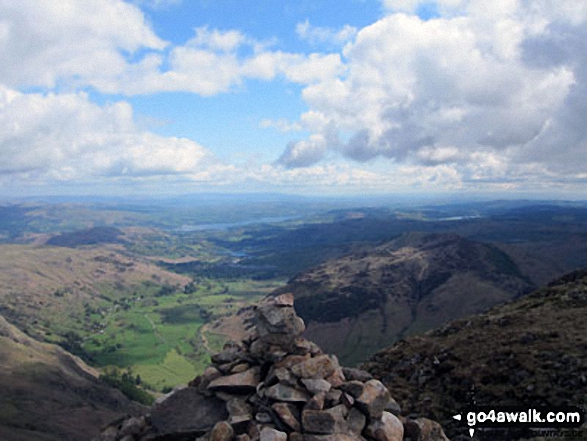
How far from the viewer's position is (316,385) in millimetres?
28203

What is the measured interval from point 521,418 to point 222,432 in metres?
26.1

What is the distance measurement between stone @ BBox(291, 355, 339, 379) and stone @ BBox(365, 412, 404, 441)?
4.80 metres

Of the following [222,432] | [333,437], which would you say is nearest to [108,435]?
[222,432]

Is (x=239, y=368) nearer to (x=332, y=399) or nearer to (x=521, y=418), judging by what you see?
(x=332, y=399)

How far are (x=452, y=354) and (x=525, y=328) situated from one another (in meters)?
13.0

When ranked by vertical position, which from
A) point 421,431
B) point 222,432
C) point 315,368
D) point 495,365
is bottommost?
point 495,365

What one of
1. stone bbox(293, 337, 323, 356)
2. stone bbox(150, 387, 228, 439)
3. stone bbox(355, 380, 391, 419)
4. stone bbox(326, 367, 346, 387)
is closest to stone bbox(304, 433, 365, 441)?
stone bbox(355, 380, 391, 419)

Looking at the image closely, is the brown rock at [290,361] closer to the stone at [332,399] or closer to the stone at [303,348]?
the stone at [303,348]

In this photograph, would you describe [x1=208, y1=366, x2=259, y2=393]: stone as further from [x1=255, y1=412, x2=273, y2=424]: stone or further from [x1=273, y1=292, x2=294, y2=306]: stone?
[x1=273, y1=292, x2=294, y2=306]: stone

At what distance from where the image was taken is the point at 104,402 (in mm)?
199250

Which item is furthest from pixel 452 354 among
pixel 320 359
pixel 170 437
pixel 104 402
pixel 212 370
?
pixel 104 402

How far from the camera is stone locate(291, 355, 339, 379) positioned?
1156 inches

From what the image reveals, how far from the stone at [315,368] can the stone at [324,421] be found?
3.52m

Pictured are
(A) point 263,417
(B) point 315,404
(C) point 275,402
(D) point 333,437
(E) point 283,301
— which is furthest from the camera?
(E) point 283,301
